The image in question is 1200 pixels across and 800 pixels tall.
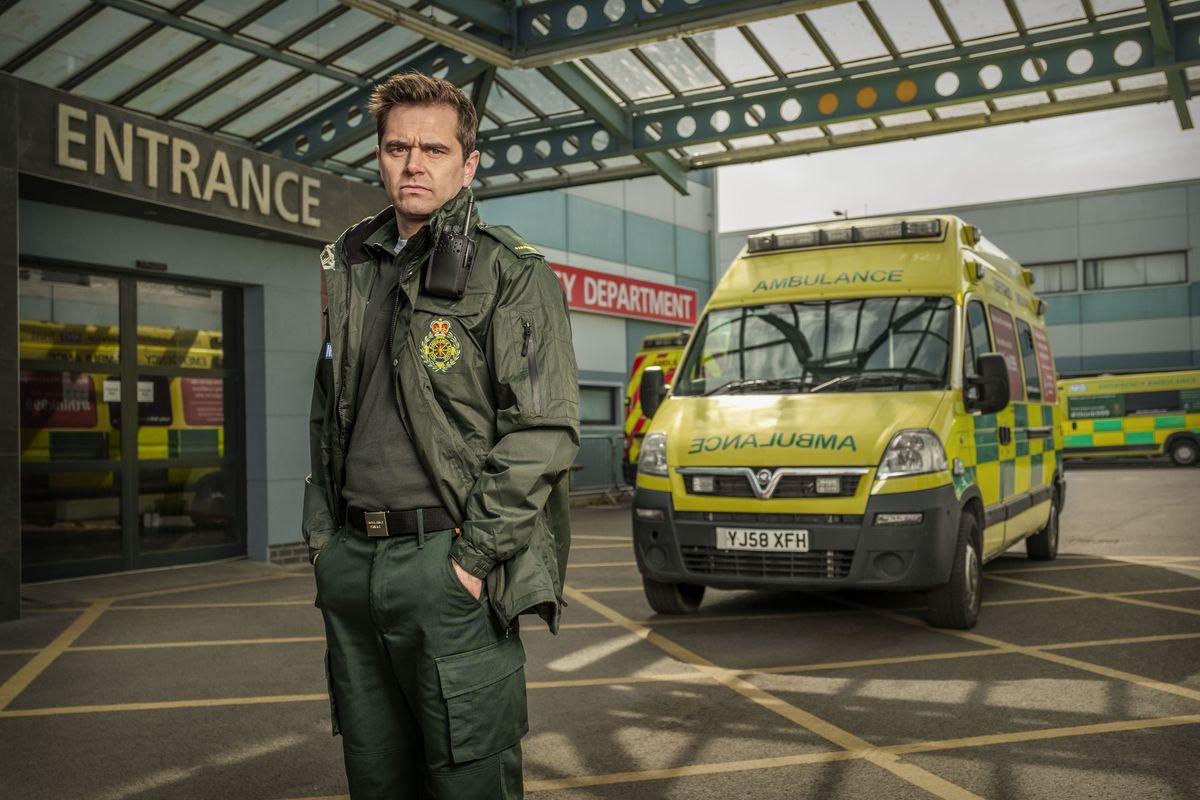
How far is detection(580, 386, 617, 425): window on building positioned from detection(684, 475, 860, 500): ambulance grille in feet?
43.1

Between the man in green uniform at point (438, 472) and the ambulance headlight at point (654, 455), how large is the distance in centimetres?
433

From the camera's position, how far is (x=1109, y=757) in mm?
4184

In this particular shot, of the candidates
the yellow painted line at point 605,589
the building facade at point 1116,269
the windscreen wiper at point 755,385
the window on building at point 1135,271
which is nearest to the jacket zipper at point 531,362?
the windscreen wiper at point 755,385

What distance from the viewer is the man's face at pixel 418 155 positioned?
2.44m

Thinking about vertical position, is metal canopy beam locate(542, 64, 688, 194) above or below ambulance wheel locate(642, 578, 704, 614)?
above

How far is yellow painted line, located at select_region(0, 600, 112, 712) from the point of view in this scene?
18.2 feet

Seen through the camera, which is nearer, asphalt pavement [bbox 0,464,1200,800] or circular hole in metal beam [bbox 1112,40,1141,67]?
asphalt pavement [bbox 0,464,1200,800]

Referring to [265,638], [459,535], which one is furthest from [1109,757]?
[265,638]

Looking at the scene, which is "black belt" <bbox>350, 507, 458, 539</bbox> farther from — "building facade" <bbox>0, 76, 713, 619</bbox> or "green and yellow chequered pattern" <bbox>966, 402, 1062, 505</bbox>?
"building facade" <bbox>0, 76, 713, 619</bbox>

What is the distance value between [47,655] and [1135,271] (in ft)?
121

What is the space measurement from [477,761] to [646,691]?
10.3 feet

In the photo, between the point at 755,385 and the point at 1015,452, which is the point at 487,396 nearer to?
the point at 755,385

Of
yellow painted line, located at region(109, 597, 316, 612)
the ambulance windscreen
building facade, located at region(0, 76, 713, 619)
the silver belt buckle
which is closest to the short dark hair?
the silver belt buckle

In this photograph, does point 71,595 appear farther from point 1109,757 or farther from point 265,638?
point 1109,757
